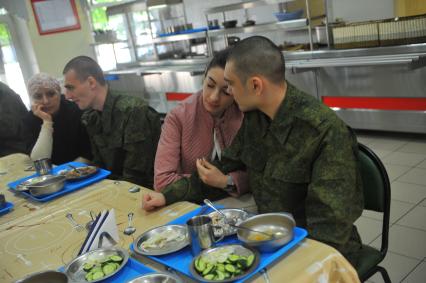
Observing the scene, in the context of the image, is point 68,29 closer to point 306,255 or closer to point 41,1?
point 41,1

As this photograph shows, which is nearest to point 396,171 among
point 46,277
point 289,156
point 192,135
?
point 192,135

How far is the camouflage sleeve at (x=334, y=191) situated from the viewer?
4.60 ft

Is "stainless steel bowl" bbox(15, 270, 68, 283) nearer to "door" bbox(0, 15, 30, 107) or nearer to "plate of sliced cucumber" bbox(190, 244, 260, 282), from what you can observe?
"plate of sliced cucumber" bbox(190, 244, 260, 282)

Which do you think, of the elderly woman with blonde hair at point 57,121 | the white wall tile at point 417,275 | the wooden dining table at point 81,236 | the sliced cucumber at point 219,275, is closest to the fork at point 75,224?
the wooden dining table at point 81,236

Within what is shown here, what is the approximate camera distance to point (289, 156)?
1.58 m

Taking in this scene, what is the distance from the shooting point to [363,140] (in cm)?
443

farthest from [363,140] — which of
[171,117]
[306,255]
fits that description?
[306,255]

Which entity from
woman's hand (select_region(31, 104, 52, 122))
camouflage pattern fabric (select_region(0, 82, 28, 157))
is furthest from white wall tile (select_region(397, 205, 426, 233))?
camouflage pattern fabric (select_region(0, 82, 28, 157))

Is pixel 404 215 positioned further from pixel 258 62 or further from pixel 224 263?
pixel 224 263

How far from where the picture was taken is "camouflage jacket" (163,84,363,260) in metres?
1.41

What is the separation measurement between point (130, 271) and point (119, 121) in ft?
4.57

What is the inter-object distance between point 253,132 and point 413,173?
7.17 ft

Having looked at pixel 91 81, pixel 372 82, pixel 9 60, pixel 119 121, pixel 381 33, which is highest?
pixel 9 60

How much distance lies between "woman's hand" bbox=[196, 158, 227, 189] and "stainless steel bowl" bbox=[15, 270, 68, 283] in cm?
72
